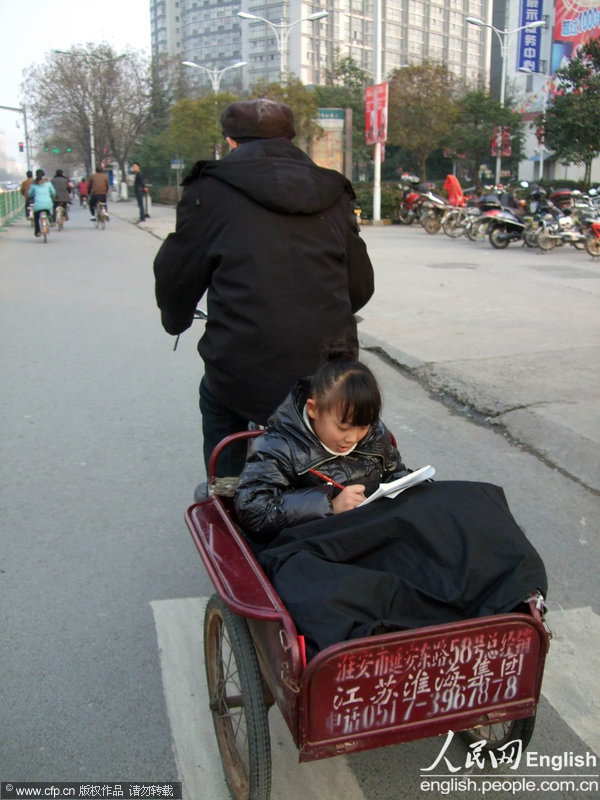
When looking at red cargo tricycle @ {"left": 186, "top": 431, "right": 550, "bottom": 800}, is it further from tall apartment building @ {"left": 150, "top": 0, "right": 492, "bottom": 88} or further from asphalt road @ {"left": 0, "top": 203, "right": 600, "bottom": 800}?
tall apartment building @ {"left": 150, "top": 0, "right": 492, "bottom": 88}

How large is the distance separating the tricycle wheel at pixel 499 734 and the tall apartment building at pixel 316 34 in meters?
116

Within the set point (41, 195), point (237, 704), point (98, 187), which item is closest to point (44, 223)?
point (41, 195)

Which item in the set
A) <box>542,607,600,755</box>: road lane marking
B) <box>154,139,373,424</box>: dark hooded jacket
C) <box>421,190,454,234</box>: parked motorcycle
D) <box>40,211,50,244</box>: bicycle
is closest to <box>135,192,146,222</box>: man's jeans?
<box>40,211,50,244</box>: bicycle

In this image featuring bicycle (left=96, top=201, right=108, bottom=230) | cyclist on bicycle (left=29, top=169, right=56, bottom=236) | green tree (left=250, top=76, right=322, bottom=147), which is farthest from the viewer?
green tree (left=250, top=76, right=322, bottom=147)

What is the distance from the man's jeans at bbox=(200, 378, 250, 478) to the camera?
10.2 ft

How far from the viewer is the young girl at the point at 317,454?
7.78ft

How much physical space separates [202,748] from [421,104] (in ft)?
118

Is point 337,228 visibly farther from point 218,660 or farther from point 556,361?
point 556,361

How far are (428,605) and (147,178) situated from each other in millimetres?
55253

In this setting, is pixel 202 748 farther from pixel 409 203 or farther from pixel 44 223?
pixel 409 203

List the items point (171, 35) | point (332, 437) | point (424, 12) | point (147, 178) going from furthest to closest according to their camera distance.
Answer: point (171, 35)
point (424, 12)
point (147, 178)
point (332, 437)

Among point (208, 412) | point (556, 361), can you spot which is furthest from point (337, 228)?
point (556, 361)

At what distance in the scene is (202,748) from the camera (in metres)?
2.57

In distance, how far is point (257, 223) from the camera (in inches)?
109
